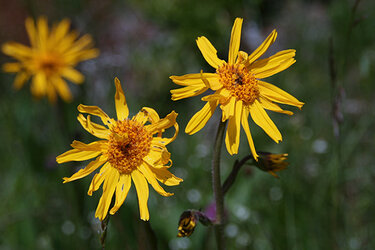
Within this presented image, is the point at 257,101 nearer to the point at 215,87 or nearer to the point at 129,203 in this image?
the point at 215,87

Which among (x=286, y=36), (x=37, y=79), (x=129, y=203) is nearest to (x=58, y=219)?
(x=129, y=203)

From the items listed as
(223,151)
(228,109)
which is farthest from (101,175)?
(223,151)

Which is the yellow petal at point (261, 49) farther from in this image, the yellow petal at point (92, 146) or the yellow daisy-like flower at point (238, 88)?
the yellow petal at point (92, 146)

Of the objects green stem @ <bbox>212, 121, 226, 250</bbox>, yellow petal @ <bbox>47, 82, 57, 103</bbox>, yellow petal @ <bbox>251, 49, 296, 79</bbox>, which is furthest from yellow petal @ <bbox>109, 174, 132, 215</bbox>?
yellow petal @ <bbox>47, 82, 57, 103</bbox>

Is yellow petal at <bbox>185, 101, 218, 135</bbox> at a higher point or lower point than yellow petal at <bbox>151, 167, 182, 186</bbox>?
higher

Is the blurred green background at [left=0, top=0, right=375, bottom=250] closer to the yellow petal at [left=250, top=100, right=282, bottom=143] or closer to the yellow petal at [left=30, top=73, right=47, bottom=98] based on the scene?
the yellow petal at [left=30, top=73, right=47, bottom=98]

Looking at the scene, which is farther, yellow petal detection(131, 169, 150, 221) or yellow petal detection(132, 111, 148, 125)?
yellow petal detection(132, 111, 148, 125)

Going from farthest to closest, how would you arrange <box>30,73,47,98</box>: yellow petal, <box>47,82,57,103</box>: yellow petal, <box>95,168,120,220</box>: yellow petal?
<box>30,73,47,98</box>: yellow petal
<box>47,82,57,103</box>: yellow petal
<box>95,168,120,220</box>: yellow petal
